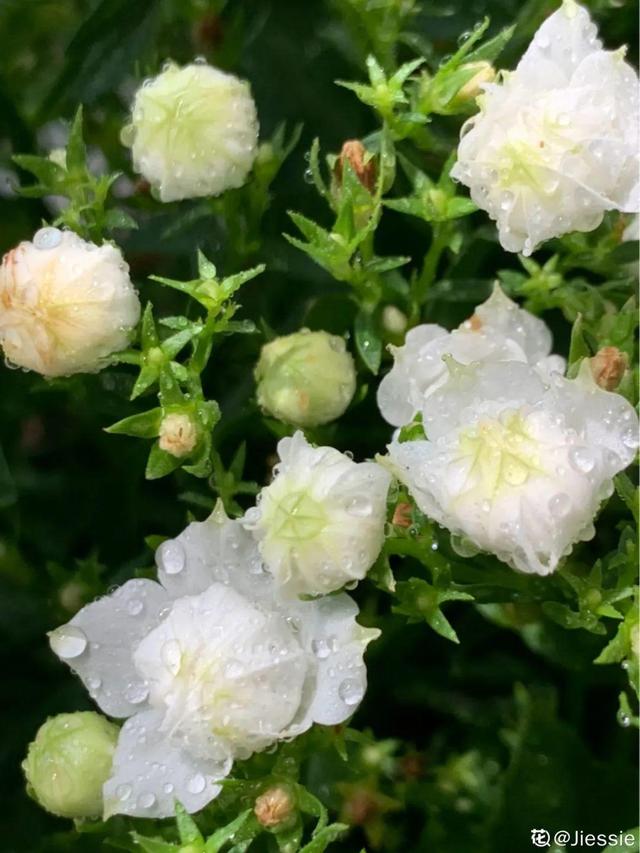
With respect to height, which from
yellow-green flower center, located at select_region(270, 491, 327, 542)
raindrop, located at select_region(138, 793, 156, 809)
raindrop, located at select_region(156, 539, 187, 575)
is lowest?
raindrop, located at select_region(138, 793, 156, 809)

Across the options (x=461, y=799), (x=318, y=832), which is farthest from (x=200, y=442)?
(x=461, y=799)

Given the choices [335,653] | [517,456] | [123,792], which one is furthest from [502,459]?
[123,792]

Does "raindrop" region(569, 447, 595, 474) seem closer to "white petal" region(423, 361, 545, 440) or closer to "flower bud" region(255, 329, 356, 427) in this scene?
"white petal" region(423, 361, 545, 440)

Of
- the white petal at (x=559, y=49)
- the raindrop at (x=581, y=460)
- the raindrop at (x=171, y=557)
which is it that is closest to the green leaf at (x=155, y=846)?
the raindrop at (x=171, y=557)

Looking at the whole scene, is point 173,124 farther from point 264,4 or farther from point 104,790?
point 104,790

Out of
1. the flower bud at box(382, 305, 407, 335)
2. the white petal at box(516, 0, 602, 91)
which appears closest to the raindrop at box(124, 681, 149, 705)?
the flower bud at box(382, 305, 407, 335)
